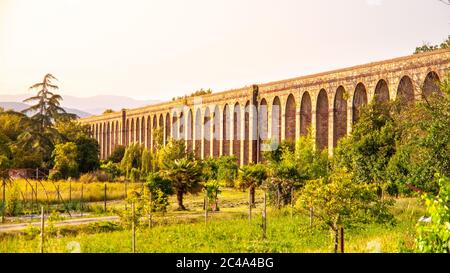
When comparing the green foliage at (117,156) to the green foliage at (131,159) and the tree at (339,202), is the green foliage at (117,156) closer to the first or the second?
the green foliage at (131,159)

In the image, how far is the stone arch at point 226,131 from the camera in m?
42.4

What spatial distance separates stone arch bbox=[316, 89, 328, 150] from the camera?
31.5 meters

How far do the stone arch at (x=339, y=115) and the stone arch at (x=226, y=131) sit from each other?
13.1 m

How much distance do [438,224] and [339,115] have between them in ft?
85.5

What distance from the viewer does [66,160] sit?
98.7 feet

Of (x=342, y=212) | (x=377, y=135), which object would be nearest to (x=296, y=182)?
(x=377, y=135)

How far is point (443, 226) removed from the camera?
15.8 ft

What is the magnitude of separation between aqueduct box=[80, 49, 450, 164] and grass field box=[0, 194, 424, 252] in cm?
425

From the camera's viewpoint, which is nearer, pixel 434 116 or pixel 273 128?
pixel 434 116

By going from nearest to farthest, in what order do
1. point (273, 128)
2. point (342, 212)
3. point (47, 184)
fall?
1. point (342, 212)
2. point (47, 184)
3. point (273, 128)

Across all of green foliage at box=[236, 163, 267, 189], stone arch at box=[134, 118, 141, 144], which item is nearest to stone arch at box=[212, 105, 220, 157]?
stone arch at box=[134, 118, 141, 144]

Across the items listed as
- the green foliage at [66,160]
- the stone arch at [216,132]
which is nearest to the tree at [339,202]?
the green foliage at [66,160]
